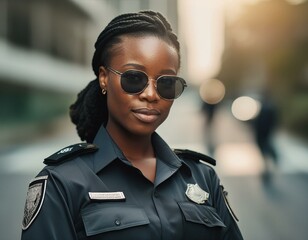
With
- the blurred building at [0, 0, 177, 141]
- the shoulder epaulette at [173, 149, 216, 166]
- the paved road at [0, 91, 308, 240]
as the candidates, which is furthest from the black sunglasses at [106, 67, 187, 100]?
the blurred building at [0, 0, 177, 141]

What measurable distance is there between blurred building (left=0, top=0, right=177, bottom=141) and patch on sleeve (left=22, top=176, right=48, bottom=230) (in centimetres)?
1805

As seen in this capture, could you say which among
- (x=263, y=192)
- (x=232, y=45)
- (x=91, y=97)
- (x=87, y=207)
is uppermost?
(x=232, y=45)

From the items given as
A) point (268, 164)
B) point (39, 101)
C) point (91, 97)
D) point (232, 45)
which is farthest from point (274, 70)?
point (232, 45)

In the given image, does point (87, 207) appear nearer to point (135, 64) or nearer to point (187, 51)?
point (135, 64)

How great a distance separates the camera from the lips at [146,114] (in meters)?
2.06

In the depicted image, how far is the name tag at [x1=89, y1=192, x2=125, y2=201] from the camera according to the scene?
6.27 ft

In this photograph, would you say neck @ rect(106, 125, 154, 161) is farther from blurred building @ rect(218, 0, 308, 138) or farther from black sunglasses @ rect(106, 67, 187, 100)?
blurred building @ rect(218, 0, 308, 138)

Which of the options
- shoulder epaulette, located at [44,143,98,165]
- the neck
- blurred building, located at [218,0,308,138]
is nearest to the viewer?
shoulder epaulette, located at [44,143,98,165]

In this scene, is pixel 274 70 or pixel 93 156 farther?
pixel 274 70

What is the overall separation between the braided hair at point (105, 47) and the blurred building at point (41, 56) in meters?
17.5

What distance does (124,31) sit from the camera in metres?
2.10

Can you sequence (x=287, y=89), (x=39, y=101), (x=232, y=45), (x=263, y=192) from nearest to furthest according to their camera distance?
(x=263, y=192)
(x=287, y=89)
(x=39, y=101)
(x=232, y=45)

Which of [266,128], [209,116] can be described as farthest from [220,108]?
[266,128]

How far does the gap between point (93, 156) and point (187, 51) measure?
195 metres
